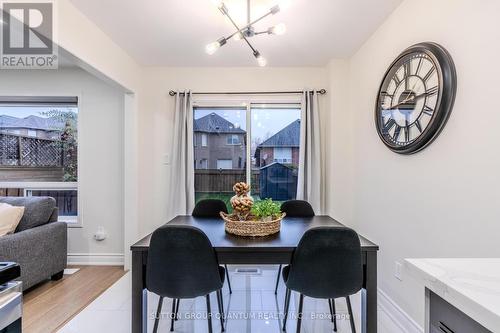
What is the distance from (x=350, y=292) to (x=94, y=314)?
2086 mm

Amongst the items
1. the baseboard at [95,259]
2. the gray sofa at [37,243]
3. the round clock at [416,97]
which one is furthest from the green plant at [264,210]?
the baseboard at [95,259]

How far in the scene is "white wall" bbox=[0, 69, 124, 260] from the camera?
3.40m

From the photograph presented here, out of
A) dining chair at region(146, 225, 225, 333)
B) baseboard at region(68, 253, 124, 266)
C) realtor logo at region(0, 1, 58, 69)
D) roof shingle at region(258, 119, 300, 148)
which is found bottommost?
baseboard at region(68, 253, 124, 266)

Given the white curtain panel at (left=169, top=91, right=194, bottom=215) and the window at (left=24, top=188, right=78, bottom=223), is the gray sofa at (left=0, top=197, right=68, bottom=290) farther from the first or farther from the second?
the white curtain panel at (left=169, top=91, right=194, bottom=215)

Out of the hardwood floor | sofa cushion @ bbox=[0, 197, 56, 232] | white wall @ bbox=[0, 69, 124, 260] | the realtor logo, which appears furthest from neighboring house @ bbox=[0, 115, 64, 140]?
the hardwood floor

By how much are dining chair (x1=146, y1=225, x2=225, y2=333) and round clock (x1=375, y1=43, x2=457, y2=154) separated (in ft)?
5.05

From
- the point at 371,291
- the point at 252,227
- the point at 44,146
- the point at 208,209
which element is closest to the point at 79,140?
the point at 44,146

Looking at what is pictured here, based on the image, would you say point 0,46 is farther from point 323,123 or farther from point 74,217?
point 323,123

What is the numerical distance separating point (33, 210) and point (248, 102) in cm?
265

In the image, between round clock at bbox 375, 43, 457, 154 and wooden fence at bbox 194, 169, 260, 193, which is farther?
wooden fence at bbox 194, 169, 260, 193

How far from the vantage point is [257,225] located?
1763mm

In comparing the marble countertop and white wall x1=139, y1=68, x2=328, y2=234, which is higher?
white wall x1=139, y1=68, x2=328, y2=234

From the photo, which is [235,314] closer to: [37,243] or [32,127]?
[37,243]

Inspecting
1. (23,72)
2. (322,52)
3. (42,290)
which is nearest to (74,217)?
(42,290)
